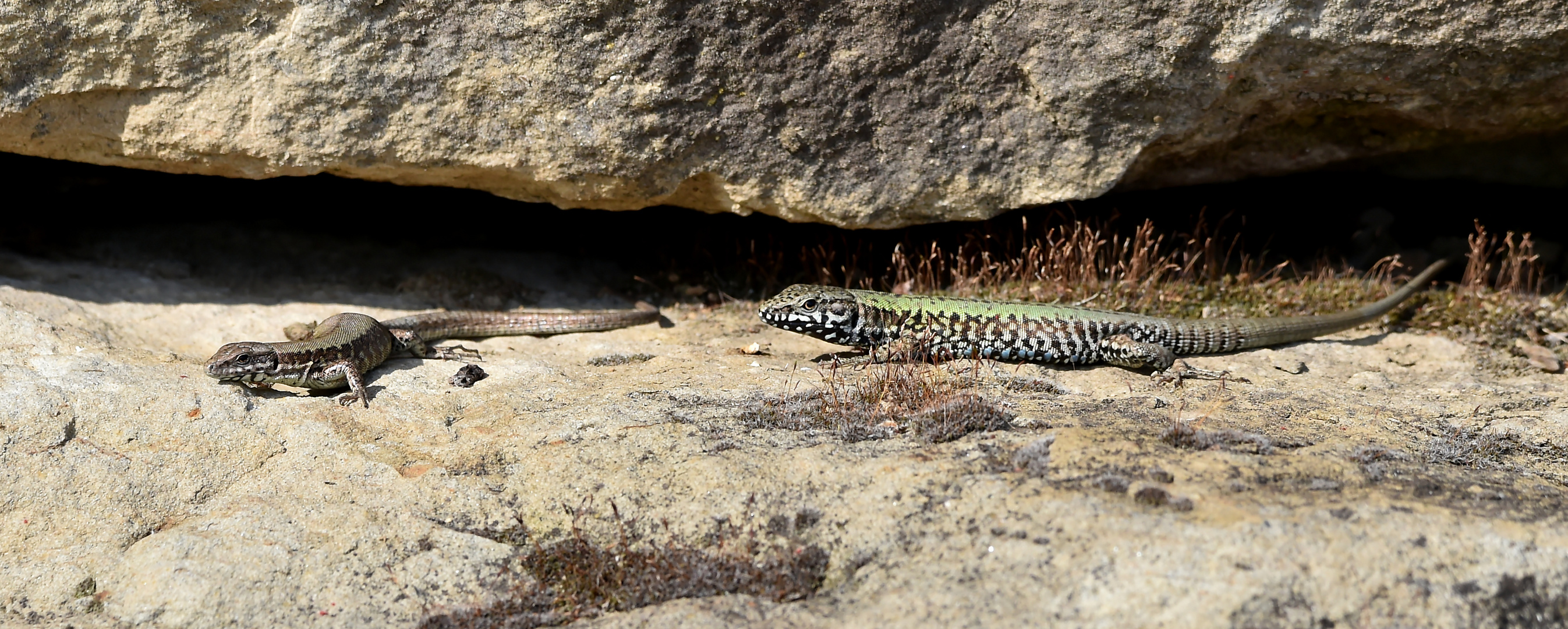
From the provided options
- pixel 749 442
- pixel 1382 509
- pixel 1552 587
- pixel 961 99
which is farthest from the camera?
pixel 961 99

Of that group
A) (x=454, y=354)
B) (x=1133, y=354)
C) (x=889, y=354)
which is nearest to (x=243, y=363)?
(x=454, y=354)

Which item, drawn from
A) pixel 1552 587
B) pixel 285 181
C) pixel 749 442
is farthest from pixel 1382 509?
pixel 285 181

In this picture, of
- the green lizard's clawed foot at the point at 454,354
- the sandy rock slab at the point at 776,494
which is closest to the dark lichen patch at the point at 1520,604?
the sandy rock slab at the point at 776,494

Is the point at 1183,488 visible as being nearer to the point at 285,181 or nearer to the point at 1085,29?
the point at 1085,29

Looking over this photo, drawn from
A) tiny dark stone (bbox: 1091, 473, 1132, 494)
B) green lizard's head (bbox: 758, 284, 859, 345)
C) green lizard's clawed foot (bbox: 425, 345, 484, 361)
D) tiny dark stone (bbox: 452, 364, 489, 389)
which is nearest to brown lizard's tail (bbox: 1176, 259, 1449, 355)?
green lizard's head (bbox: 758, 284, 859, 345)

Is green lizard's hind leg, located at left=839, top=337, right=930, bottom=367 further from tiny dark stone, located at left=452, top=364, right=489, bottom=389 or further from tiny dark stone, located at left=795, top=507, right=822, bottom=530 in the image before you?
tiny dark stone, located at left=452, top=364, right=489, bottom=389

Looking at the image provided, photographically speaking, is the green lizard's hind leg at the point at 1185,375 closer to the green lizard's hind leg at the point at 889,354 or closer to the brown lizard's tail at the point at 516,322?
the green lizard's hind leg at the point at 889,354

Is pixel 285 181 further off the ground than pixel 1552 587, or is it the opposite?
pixel 285 181
